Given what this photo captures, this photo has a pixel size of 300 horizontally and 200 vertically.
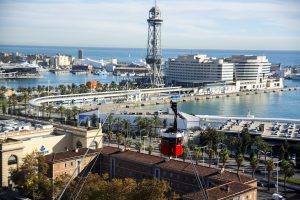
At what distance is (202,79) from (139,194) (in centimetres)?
3461

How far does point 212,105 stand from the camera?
106 feet

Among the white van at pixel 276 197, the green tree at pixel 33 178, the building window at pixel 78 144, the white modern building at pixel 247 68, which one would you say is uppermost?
the white modern building at pixel 247 68

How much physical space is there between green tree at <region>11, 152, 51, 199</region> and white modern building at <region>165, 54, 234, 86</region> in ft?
101

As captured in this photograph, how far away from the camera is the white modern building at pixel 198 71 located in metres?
40.7

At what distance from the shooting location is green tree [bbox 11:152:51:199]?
940 centimetres

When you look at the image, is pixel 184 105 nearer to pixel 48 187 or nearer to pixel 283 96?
pixel 283 96

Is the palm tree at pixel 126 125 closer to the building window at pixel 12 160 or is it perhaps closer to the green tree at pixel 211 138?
the green tree at pixel 211 138

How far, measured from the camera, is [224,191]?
847 centimetres

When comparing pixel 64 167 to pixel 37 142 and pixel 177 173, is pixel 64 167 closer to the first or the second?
pixel 37 142

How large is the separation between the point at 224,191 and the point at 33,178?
4031mm

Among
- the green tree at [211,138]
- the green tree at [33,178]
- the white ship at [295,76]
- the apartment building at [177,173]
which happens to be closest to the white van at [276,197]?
the apartment building at [177,173]

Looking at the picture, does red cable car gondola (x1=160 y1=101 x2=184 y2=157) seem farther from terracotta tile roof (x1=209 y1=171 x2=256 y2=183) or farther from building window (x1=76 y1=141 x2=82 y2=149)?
building window (x1=76 y1=141 x2=82 y2=149)

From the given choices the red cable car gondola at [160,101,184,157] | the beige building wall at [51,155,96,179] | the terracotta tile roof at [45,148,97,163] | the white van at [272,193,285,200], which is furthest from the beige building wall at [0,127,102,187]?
the red cable car gondola at [160,101,184,157]

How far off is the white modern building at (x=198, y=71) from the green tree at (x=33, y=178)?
101 ft
